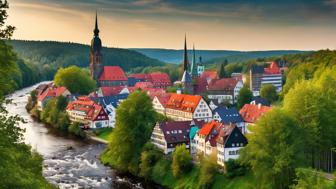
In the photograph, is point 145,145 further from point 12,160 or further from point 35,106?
point 35,106

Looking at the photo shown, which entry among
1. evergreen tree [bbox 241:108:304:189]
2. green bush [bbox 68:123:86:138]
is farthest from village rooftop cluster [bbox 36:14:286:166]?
evergreen tree [bbox 241:108:304:189]

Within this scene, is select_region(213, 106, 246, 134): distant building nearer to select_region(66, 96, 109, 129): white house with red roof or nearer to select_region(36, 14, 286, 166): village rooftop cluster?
select_region(36, 14, 286, 166): village rooftop cluster

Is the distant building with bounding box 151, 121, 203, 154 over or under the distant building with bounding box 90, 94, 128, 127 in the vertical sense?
under

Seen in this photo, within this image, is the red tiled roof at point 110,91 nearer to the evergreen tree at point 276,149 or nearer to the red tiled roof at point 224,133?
the red tiled roof at point 224,133

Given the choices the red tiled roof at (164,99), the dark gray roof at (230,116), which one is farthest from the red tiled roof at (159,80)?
the dark gray roof at (230,116)

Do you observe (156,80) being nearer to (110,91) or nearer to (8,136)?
(110,91)

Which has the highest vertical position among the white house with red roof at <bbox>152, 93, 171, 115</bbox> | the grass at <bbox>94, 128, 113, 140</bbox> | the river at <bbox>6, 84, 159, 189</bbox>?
the white house with red roof at <bbox>152, 93, 171, 115</bbox>
